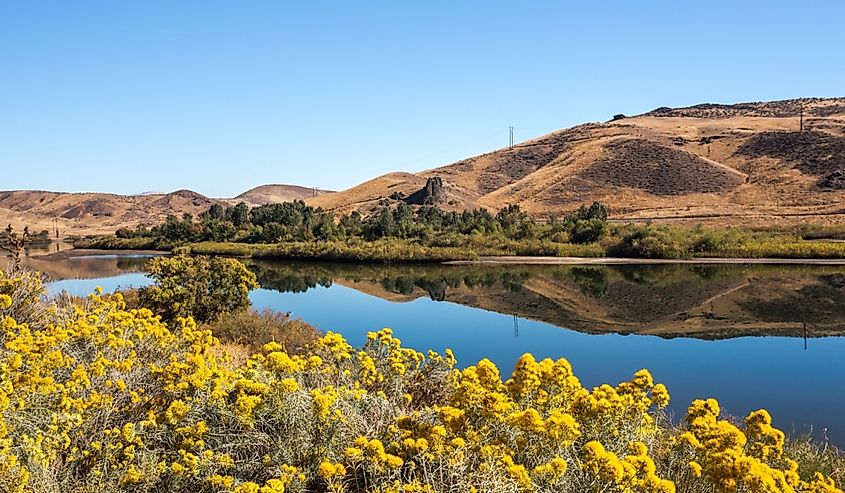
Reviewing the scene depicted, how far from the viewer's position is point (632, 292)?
1202 inches

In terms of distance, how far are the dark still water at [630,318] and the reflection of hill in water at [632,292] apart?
0.25 ft

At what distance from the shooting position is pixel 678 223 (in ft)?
192

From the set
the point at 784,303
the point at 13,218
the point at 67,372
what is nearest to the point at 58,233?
the point at 13,218

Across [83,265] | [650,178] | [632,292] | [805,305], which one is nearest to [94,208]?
[83,265]

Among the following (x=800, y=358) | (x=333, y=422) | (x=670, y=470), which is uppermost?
(x=333, y=422)

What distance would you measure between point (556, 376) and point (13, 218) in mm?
107466

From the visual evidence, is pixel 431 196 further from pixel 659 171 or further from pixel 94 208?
pixel 94 208

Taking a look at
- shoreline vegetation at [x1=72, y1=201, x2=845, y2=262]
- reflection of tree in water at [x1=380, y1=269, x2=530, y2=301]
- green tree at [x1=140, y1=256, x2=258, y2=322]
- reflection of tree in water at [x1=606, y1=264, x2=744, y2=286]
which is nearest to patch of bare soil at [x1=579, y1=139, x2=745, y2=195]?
shoreline vegetation at [x1=72, y1=201, x2=845, y2=262]

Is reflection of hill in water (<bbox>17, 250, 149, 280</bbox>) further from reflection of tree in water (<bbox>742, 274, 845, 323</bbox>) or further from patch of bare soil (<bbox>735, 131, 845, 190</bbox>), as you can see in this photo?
patch of bare soil (<bbox>735, 131, 845, 190</bbox>)

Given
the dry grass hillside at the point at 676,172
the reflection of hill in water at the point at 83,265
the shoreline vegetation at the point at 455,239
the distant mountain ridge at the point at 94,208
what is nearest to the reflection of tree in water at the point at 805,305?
the shoreline vegetation at the point at 455,239

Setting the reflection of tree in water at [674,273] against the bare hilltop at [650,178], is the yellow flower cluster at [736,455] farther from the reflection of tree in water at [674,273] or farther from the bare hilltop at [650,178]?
the bare hilltop at [650,178]

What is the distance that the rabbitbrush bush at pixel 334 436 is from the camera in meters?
4.16

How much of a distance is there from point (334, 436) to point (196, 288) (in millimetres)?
10885

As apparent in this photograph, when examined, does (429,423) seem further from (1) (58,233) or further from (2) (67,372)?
(1) (58,233)
